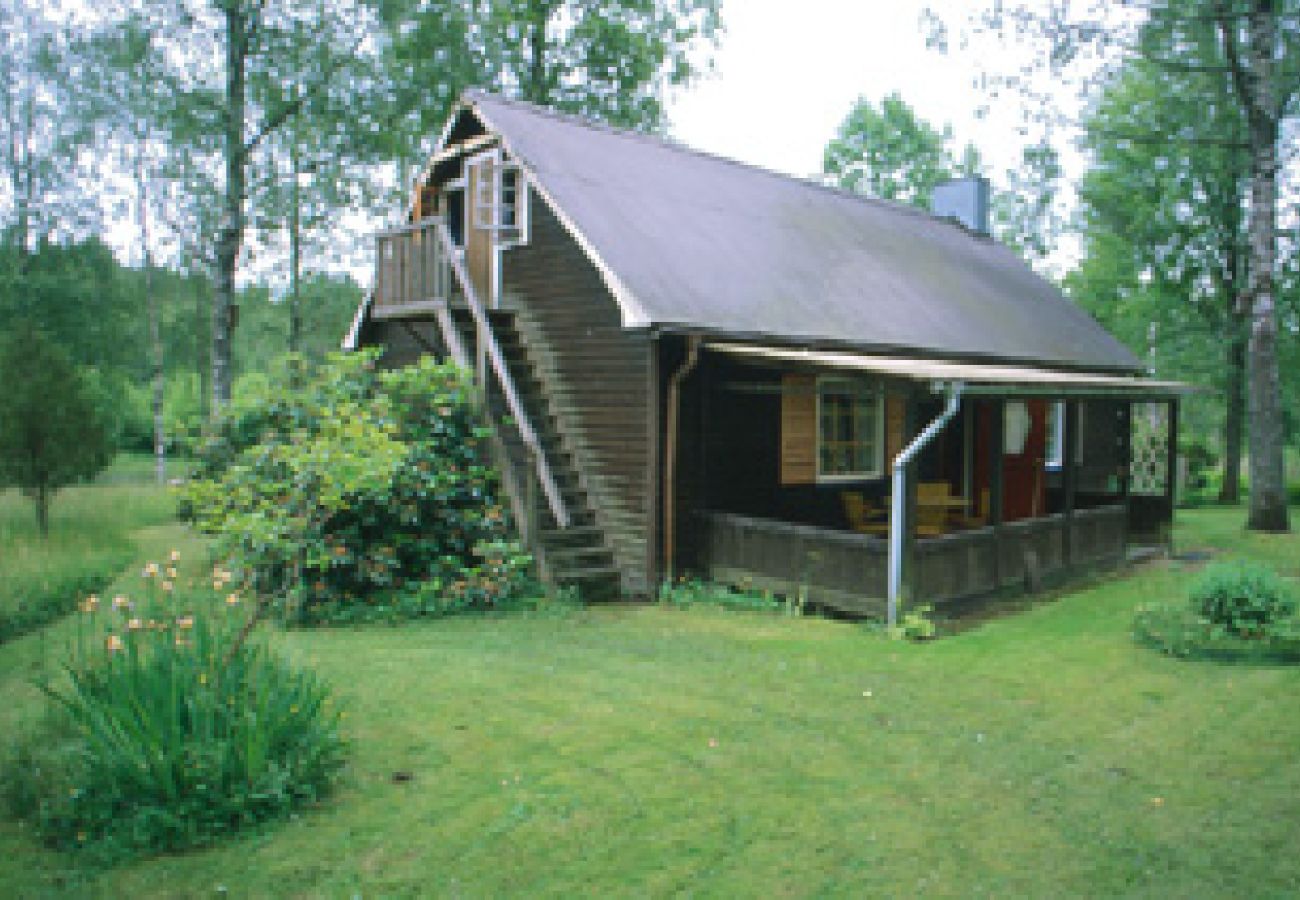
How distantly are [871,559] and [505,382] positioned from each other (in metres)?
4.67

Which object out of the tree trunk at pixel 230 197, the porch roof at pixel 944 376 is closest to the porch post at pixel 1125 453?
the porch roof at pixel 944 376

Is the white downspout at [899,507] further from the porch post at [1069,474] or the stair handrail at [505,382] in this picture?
the stair handrail at [505,382]

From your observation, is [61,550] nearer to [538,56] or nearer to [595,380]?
[595,380]

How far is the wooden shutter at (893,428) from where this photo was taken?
12.4 metres

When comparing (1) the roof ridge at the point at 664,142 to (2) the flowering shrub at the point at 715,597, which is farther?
(1) the roof ridge at the point at 664,142

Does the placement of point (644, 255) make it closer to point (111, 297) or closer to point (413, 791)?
point (413, 791)

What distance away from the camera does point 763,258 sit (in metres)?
12.6

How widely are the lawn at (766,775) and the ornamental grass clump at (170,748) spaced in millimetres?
156

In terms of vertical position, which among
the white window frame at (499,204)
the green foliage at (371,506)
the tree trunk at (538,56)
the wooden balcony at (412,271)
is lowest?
the green foliage at (371,506)

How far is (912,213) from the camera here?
64.6 ft

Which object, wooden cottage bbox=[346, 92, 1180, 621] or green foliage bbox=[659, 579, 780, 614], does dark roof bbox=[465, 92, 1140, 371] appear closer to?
wooden cottage bbox=[346, 92, 1180, 621]

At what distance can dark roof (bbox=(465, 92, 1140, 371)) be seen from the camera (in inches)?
421

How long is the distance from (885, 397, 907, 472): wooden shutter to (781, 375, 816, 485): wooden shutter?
1.88m

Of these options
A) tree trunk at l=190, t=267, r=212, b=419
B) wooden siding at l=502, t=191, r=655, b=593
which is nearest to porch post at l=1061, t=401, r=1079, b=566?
wooden siding at l=502, t=191, r=655, b=593
